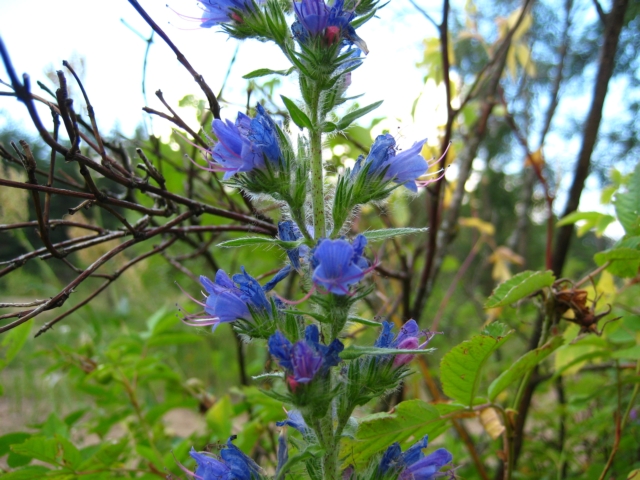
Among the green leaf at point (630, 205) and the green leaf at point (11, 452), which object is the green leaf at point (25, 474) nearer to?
the green leaf at point (11, 452)

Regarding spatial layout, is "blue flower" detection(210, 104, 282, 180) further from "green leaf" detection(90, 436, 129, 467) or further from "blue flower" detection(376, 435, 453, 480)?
"green leaf" detection(90, 436, 129, 467)

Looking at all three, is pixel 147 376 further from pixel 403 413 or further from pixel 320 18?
pixel 320 18

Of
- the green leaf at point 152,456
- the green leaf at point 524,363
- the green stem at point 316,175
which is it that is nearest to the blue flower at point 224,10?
the green stem at point 316,175

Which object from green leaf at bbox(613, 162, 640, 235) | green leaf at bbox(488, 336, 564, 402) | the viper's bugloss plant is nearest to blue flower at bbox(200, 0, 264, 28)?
the viper's bugloss plant

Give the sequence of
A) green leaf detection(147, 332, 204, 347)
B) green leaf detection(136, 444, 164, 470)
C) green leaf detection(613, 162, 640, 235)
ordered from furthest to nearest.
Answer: green leaf detection(147, 332, 204, 347) → green leaf detection(136, 444, 164, 470) → green leaf detection(613, 162, 640, 235)

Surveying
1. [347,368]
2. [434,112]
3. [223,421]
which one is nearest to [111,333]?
[223,421]

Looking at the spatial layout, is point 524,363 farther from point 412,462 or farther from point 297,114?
point 297,114

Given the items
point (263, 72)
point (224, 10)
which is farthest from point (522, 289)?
point (224, 10)
